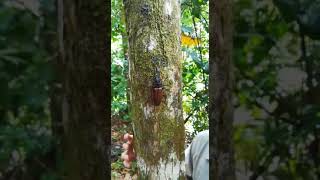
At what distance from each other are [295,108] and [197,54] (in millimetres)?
2144

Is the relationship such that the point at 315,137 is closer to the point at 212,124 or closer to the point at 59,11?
the point at 212,124

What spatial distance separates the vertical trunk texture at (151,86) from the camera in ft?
5.90

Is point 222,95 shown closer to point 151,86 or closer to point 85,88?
point 85,88

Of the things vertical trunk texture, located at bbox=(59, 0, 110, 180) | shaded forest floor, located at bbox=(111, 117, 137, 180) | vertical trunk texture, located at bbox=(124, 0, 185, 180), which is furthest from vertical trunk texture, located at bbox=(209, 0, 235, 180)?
shaded forest floor, located at bbox=(111, 117, 137, 180)

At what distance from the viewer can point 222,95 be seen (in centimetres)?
66

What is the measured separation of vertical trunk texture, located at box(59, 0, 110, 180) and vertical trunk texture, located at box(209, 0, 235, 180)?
0.46 feet

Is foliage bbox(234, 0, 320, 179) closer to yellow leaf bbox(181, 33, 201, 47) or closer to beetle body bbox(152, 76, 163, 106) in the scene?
beetle body bbox(152, 76, 163, 106)

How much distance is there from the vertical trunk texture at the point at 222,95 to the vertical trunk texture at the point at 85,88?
0.46 ft

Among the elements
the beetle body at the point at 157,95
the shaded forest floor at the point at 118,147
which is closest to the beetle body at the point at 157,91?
the beetle body at the point at 157,95

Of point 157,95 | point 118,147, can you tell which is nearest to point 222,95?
point 157,95

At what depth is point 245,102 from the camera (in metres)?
0.66

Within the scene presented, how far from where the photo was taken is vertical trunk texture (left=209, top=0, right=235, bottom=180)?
2.16ft

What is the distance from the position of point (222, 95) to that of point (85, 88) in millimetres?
176

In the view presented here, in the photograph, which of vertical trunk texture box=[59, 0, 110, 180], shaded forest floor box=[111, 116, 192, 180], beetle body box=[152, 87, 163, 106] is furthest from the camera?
shaded forest floor box=[111, 116, 192, 180]
